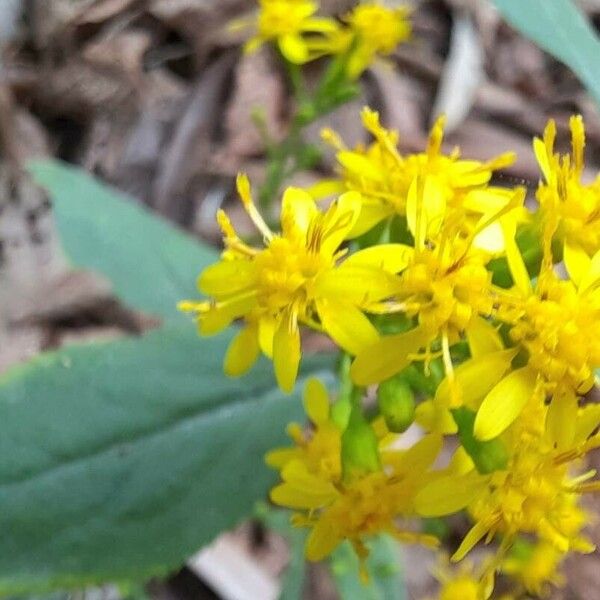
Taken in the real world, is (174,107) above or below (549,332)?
below

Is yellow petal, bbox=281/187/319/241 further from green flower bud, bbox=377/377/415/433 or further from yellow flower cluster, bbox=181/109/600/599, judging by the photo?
green flower bud, bbox=377/377/415/433

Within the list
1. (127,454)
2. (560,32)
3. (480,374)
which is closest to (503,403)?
(480,374)

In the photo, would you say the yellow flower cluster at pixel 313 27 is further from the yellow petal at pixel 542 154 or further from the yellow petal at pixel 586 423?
the yellow petal at pixel 586 423

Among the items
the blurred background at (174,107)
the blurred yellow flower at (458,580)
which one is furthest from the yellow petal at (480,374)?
the blurred background at (174,107)

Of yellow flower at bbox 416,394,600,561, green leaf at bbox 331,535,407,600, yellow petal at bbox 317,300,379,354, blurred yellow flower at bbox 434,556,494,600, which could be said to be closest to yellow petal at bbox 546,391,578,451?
yellow flower at bbox 416,394,600,561

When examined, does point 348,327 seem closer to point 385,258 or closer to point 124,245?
point 385,258

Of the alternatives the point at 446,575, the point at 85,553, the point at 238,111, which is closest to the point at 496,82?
the point at 238,111

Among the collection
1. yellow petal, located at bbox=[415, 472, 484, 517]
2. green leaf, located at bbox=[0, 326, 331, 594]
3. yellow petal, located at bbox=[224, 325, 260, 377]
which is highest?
yellow petal, located at bbox=[224, 325, 260, 377]
